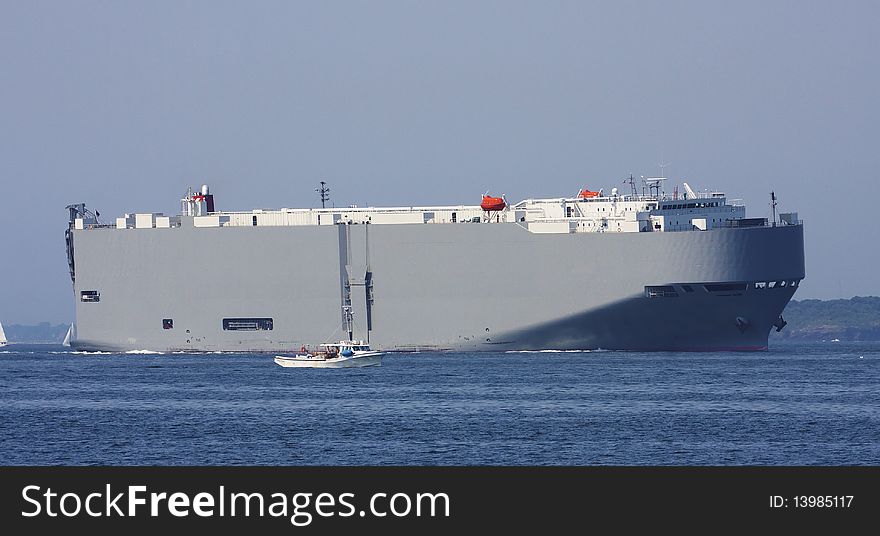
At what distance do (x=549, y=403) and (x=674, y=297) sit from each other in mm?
19075

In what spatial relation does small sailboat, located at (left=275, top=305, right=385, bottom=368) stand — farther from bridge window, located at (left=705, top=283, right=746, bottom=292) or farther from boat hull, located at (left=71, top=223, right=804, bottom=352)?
bridge window, located at (left=705, top=283, right=746, bottom=292)

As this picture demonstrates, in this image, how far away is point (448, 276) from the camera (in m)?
53.8

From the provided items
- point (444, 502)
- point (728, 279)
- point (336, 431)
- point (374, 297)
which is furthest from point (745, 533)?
point (374, 297)

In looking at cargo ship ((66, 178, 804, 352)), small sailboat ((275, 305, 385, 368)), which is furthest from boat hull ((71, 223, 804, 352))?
small sailboat ((275, 305, 385, 368))

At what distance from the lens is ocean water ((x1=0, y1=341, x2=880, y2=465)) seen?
24.6 metres

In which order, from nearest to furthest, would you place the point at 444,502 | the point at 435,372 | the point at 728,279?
the point at 444,502, the point at 435,372, the point at 728,279

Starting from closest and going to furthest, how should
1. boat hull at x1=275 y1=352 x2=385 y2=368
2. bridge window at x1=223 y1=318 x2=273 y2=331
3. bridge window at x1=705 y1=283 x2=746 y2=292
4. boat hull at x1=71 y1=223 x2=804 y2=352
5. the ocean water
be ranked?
the ocean water < boat hull at x1=275 y1=352 x2=385 y2=368 < bridge window at x1=705 y1=283 x2=746 y2=292 < boat hull at x1=71 y1=223 x2=804 y2=352 < bridge window at x1=223 y1=318 x2=273 y2=331

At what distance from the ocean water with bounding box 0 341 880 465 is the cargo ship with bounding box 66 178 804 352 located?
3144mm

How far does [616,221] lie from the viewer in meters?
53.2

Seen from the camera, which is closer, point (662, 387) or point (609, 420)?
point (609, 420)

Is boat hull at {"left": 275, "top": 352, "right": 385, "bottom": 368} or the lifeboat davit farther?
the lifeboat davit

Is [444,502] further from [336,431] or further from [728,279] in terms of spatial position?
[728,279]

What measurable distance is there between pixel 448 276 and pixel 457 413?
23.0 metres

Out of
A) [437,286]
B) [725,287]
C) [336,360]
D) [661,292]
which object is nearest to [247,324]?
[437,286]
